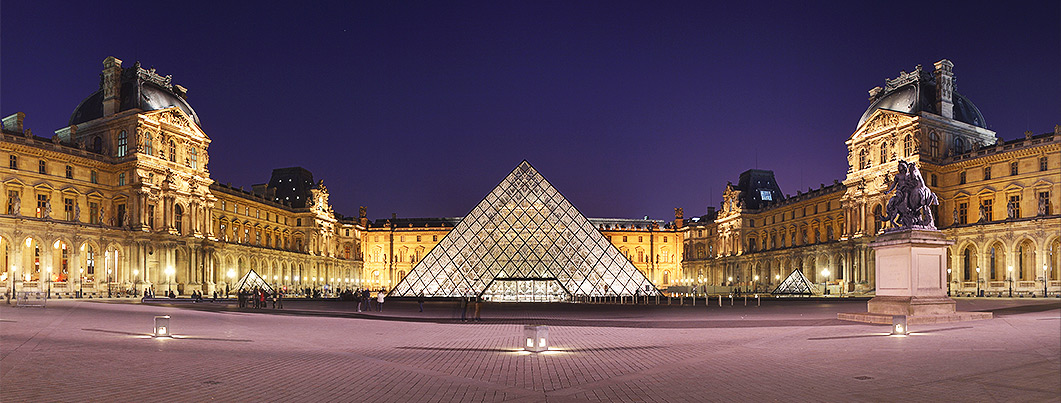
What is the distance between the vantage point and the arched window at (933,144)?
1578 inches

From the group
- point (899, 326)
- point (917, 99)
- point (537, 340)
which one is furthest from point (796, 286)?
point (537, 340)

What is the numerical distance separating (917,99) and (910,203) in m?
33.1

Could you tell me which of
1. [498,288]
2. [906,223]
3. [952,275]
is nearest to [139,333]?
[906,223]

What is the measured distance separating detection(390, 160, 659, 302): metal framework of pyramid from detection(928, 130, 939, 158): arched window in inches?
726

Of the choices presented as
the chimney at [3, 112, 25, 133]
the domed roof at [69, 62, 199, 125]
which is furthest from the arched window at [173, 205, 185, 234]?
the chimney at [3, 112, 25, 133]

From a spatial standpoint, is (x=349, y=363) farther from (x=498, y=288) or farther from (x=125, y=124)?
(x=125, y=124)

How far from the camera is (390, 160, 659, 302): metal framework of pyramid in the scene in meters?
36.3

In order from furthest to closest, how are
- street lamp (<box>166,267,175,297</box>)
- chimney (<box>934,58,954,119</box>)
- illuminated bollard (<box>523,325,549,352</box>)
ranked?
chimney (<box>934,58,954,119</box>) → street lamp (<box>166,267,175,297</box>) → illuminated bollard (<box>523,325,549,352</box>)

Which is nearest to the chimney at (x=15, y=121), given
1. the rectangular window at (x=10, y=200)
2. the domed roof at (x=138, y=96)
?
the domed roof at (x=138, y=96)

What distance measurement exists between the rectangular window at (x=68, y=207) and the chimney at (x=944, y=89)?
47.5m

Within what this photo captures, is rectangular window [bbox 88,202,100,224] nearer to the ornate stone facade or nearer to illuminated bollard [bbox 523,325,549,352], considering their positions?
the ornate stone facade

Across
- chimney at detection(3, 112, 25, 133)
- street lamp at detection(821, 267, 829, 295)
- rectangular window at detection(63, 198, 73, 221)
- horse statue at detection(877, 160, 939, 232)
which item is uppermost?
chimney at detection(3, 112, 25, 133)

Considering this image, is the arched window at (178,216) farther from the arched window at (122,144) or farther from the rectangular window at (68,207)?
the rectangular window at (68,207)

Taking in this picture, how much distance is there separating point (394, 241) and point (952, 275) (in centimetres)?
5419
